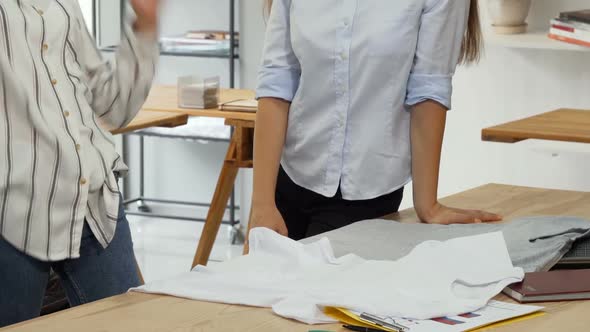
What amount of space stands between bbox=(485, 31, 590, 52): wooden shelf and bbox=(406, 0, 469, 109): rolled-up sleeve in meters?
1.78

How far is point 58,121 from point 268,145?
1.37 feet

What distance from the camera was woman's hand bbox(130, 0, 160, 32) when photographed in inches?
71.1

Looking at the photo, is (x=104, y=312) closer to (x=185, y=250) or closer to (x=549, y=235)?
(x=549, y=235)

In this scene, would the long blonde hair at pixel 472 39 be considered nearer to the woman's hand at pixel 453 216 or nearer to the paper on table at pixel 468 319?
the woman's hand at pixel 453 216

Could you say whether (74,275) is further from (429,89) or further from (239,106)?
(239,106)

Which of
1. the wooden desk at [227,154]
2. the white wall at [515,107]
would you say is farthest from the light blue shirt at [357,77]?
the white wall at [515,107]

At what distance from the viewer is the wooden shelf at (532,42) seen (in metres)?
3.65

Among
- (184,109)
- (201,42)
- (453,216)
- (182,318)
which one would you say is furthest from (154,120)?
(182,318)

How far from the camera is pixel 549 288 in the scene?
153cm

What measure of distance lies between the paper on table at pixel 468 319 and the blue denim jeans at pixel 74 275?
58cm

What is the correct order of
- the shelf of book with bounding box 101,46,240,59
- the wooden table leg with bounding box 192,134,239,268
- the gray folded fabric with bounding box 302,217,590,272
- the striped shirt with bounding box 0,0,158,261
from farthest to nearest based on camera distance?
the shelf of book with bounding box 101,46,240,59, the wooden table leg with bounding box 192,134,239,268, the striped shirt with bounding box 0,0,158,261, the gray folded fabric with bounding box 302,217,590,272

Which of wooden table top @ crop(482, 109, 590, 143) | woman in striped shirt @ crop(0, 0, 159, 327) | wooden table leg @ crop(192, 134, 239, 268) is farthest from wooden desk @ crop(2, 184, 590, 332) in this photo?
wooden table leg @ crop(192, 134, 239, 268)

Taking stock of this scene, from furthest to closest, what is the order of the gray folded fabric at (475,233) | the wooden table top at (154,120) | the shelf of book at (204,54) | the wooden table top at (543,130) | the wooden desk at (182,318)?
1. the shelf of book at (204,54)
2. the wooden table top at (154,120)
3. the wooden table top at (543,130)
4. the gray folded fabric at (475,233)
5. the wooden desk at (182,318)

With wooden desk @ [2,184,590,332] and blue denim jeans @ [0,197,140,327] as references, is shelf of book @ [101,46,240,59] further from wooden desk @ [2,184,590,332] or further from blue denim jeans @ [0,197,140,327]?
wooden desk @ [2,184,590,332]
